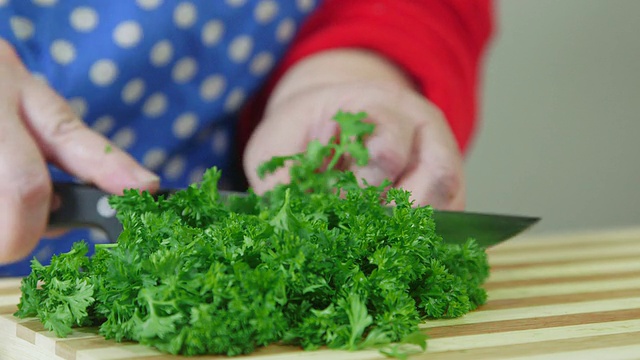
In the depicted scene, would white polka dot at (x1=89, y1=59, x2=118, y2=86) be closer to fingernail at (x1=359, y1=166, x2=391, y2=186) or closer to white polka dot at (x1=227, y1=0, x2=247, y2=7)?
white polka dot at (x1=227, y1=0, x2=247, y2=7)

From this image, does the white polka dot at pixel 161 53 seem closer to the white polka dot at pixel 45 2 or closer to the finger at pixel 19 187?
the white polka dot at pixel 45 2

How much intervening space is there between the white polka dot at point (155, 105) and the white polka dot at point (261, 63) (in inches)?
7.6

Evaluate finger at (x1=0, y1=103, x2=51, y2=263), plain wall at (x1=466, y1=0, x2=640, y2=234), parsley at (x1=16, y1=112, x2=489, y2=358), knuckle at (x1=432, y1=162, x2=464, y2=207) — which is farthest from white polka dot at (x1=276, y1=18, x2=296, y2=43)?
plain wall at (x1=466, y1=0, x2=640, y2=234)

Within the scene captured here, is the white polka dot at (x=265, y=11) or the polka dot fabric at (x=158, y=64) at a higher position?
the white polka dot at (x=265, y=11)

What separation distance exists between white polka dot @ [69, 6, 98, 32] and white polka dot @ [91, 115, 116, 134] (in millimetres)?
171

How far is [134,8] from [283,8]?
1.04ft

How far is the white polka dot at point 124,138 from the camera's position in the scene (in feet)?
5.84

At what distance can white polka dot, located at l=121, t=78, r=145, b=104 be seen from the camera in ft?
5.65

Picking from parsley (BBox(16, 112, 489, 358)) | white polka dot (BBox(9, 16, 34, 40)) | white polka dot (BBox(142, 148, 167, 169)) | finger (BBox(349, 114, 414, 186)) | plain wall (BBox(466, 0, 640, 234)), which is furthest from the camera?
plain wall (BBox(466, 0, 640, 234))

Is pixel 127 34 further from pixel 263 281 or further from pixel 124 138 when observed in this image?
pixel 263 281

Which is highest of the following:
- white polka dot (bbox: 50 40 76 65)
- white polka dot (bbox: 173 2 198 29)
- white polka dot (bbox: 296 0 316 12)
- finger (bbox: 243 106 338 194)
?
white polka dot (bbox: 296 0 316 12)

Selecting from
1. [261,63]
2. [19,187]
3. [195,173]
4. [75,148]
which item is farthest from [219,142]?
[19,187]

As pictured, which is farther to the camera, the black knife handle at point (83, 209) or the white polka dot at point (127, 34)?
the white polka dot at point (127, 34)

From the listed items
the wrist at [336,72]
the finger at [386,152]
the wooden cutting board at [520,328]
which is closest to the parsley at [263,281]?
the wooden cutting board at [520,328]
